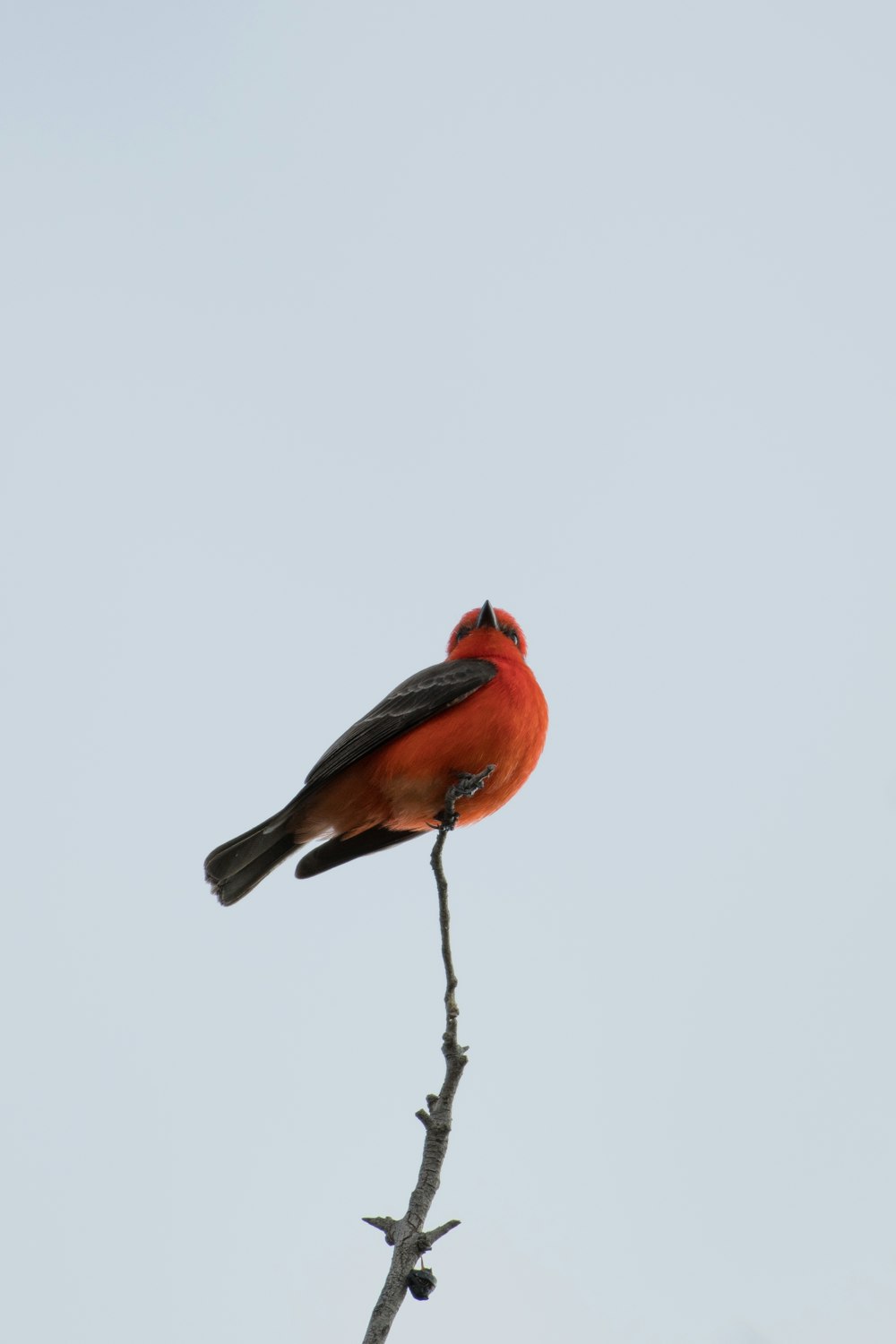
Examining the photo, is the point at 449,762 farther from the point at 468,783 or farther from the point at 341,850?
the point at 341,850

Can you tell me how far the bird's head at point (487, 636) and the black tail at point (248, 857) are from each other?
1722mm

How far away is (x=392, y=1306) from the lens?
12.5 feet

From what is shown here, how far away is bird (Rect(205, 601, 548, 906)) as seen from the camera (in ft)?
25.4

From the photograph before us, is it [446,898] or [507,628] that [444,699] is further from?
[446,898]

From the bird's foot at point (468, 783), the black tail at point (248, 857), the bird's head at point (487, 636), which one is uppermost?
the bird's head at point (487, 636)

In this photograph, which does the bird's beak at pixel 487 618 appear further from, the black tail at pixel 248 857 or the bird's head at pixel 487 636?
the black tail at pixel 248 857

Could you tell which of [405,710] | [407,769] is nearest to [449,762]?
[407,769]

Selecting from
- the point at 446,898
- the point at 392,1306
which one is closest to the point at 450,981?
the point at 446,898

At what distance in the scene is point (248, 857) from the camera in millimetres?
8375

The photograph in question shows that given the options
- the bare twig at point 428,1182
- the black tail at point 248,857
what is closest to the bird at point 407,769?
the black tail at point 248,857

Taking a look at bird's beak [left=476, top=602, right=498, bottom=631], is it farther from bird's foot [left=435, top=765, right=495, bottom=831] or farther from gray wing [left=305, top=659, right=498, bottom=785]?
bird's foot [left=435, top=765, right=495, bottom=831]

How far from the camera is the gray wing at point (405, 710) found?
26.7 feet

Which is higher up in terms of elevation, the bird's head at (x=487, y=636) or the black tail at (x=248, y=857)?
the bird's head at (x=487, y=636)

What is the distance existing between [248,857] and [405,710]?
1.33 metres
